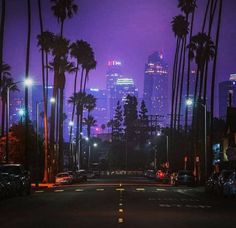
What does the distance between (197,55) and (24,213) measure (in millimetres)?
57103

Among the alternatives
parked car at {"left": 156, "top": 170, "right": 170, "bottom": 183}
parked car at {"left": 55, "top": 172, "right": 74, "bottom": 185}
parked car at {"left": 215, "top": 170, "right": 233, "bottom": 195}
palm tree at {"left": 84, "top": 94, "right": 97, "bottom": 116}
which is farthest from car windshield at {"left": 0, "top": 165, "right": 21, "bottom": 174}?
palm tree at {"left": 84, "top": 94, "right": 97, "bottom": 116}

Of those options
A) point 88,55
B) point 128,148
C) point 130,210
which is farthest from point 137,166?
point 130,210

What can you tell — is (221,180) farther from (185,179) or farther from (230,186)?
(185,179)

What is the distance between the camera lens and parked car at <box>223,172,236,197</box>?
3747 centimetres

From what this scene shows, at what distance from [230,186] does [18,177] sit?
1304 cm

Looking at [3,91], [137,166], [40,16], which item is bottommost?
[137,166]

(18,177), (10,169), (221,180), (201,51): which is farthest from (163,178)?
(18,177)

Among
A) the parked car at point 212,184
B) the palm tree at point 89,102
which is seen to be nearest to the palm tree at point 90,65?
the palm tree at point 89,102

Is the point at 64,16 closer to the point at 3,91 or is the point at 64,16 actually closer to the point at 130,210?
the point at 3,91

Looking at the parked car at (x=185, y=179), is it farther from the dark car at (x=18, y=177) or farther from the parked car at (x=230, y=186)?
the dark car at (x=18, y=177)

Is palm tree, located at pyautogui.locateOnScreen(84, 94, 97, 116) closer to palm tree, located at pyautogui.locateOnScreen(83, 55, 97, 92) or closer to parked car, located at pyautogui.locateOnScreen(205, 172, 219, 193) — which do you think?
palm tree, located at pyautogui.locateOnScreen(83, 55, 97, 92)

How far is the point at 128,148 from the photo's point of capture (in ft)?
654

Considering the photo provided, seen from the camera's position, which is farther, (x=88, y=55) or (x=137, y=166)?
(x=137, y=166)

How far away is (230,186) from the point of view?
38.1 meters
